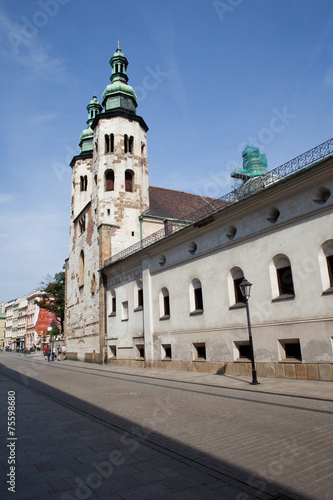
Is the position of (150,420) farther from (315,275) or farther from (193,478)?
(315,275)

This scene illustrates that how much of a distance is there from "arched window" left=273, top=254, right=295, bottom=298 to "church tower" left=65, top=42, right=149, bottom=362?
17.7 meters

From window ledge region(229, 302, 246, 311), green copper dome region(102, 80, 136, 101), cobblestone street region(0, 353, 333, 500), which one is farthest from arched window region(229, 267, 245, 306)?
green copper dome region(102, 80, 136, 101)

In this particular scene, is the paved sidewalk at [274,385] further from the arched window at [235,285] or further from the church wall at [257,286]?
the arched window at [235,285]

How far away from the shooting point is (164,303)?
21219 millimetres

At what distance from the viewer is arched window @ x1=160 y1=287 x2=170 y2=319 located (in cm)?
2093

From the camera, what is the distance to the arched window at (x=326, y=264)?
12297 millimetres

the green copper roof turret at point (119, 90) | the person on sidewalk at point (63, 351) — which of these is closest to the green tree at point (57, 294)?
the person on sidewalk at point (63, 351)

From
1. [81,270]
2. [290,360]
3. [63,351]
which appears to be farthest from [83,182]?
[290,360]

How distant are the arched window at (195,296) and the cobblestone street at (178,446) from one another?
7.30 m

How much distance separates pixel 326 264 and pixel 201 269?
660 cm

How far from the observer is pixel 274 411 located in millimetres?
8289

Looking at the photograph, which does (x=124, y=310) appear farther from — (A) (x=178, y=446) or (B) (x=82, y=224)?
(A) (x=178, y=446)

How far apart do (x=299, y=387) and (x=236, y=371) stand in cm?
445

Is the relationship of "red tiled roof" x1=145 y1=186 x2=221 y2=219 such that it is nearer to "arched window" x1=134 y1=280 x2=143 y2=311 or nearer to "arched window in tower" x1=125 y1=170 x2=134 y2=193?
"arched window in tower" x1=125 y1=170 x2=134 y2=193
